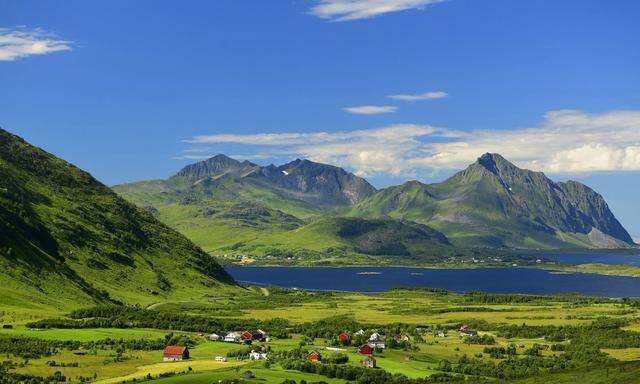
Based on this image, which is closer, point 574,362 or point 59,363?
point 59,363

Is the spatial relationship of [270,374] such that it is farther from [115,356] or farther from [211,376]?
[115,356]

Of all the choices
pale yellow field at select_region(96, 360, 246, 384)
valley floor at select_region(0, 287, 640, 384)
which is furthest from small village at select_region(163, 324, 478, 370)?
pale yellow field at select_region(96, 360, 246, 384)

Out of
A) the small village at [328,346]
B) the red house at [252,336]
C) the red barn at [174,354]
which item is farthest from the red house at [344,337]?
the red barn at [174,354]

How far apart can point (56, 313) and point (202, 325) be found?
35.7m

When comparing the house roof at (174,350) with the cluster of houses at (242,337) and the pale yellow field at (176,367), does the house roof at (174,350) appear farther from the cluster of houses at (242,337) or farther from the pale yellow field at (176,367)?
the cluster of houses at (242,337)

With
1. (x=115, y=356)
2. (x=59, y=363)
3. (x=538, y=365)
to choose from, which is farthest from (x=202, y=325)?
(x=538, y=365)

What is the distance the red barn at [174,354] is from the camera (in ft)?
451

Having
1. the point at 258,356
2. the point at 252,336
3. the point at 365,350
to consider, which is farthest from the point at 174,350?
the point at 365,350

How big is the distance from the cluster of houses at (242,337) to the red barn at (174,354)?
26424 millimetres

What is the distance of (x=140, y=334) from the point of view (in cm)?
16525

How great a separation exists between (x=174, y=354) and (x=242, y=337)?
29.5 meters

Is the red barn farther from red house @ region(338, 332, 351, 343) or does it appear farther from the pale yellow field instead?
red house @ region(338, 332, 351, 343)

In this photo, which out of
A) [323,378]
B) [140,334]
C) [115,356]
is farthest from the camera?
[140,334]

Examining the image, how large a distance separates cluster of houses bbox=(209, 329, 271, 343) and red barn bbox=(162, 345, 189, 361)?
2642 centimetres
